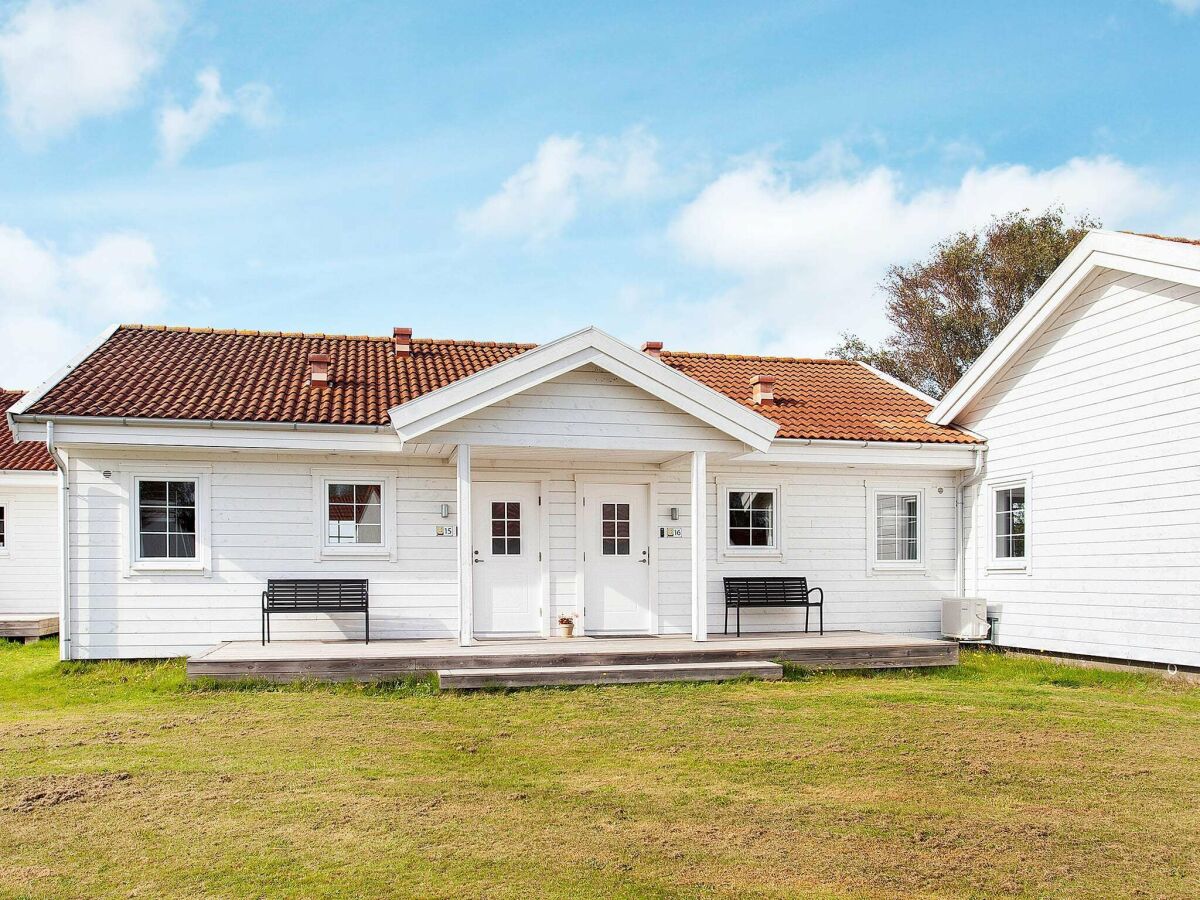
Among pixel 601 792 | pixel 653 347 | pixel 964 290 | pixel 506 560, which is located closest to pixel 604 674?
pixel 506 560

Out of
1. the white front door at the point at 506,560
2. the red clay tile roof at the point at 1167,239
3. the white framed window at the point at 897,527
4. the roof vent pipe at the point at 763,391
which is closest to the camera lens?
the red clay tile roof at the point at 1167,239

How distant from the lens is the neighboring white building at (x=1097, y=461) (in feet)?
38.7

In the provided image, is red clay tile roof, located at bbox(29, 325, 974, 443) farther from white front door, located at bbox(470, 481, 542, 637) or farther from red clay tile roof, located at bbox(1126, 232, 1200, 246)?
red clay tile roof, located at bbox(1126, 232, 1200, 246)

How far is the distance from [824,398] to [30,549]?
15479mm

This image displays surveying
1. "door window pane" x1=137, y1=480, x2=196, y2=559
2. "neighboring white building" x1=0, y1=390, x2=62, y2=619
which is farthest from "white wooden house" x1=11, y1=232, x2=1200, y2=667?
"neighboring white building" x1=0, y1=390, x2=62, y2=619

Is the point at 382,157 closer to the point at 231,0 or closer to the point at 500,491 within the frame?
the point at 231,0

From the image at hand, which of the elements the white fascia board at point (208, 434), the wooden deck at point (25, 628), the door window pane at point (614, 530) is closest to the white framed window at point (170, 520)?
the white fascia board at point (208, 434)

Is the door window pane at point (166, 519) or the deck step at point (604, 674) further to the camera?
the door window pane at point (166, 519)

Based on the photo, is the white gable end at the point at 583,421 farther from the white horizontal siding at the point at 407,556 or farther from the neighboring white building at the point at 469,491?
the white horizontal siding at the point at 407,556

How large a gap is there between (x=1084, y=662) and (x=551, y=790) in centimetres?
889

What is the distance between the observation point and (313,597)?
13453mm

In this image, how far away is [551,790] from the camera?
730 centimetres

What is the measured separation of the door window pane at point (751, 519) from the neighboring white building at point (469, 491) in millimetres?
34

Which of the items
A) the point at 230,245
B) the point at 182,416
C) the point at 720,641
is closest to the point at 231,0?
the point at 230,245
